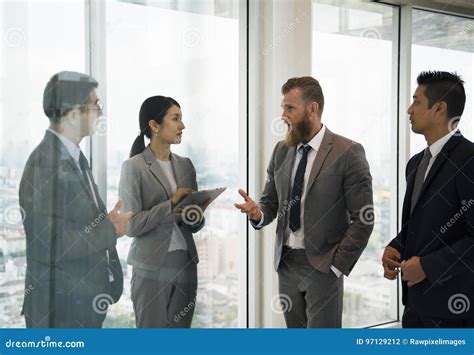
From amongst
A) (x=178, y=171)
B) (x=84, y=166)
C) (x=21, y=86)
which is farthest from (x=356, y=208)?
(x=21, y=86)

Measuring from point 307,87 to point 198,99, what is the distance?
1.64ft

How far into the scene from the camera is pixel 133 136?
2621mm

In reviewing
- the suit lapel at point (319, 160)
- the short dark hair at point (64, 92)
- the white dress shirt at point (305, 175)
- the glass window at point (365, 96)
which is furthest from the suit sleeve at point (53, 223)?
the glass window at point (365, 96)

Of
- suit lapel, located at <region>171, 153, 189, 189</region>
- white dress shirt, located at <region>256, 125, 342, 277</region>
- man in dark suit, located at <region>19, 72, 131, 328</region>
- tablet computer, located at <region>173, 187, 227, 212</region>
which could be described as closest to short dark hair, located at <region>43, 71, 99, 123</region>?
man in dark suit, located at <region>19, 72, 131, 328</region>

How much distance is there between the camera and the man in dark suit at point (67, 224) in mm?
2523

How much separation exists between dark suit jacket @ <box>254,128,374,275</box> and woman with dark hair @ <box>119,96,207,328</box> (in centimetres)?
39

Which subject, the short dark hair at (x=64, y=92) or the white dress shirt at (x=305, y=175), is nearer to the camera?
the short dark hair at (x=64, y=92)

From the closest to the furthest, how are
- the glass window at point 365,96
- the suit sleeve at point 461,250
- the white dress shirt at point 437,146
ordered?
the suit sleeve at point 461,250 < the white dress shirt at point 437,146 < the glass window at point 365,96

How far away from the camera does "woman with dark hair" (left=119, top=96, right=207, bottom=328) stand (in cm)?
263

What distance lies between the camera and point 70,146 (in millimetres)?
2541

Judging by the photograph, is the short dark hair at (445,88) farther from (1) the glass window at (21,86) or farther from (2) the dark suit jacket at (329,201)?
(1) the glass window at (21,86)

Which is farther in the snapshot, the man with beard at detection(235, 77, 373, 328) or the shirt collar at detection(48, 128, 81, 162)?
the man with beard at detection(235, 77, 373, 328)

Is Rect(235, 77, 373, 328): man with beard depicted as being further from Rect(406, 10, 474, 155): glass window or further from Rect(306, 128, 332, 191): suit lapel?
Result: Rect(406, 10, 474, 155): glass window

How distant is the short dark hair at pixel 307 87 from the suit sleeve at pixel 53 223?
3.29ft
